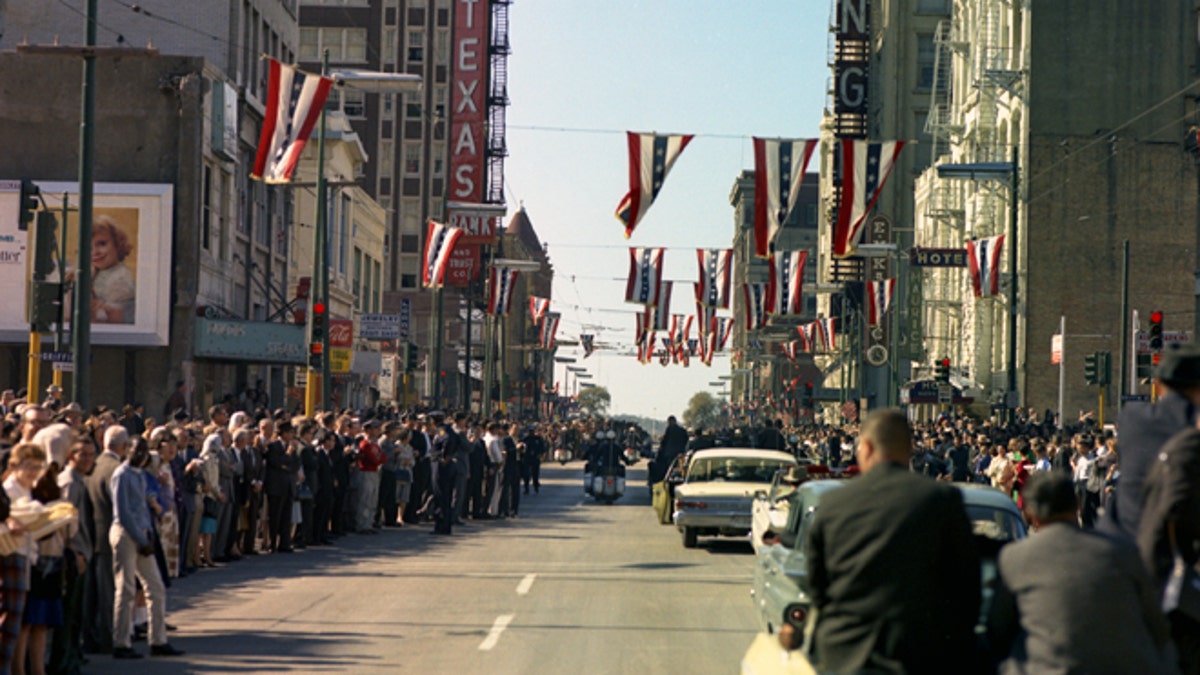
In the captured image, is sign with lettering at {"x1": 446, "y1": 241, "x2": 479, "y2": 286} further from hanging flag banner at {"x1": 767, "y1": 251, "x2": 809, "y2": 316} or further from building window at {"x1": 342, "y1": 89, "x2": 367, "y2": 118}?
building window at {"x1": 342, "y1": 89, "x2": 367, "y2": 118}

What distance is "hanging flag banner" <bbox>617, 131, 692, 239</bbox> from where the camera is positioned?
30.9 metres

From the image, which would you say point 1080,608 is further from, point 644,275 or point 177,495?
point 644,275

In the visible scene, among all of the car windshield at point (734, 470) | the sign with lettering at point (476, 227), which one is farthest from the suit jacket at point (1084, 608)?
the sign with lettering at point (476, 227)

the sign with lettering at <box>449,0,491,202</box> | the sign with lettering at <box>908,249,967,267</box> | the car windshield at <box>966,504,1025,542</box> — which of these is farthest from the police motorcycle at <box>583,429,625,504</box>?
the sign with lettering at <box>449,0,491,202</box>

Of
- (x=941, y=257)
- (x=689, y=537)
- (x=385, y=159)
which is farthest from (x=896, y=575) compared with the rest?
(x=385, y=159)

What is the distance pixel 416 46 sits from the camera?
11181 centimetres

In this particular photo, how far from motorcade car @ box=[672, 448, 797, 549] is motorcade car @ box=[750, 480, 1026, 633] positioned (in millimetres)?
9731

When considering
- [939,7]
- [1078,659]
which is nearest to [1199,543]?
[1078,659]

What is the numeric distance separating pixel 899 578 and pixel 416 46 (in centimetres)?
10774

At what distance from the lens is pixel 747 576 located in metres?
20.7

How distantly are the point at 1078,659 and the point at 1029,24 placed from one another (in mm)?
54929

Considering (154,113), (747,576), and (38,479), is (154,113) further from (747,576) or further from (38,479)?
(38,479)

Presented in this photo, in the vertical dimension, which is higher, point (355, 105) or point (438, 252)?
point (355, 105)

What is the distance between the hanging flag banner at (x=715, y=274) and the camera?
54.9m
